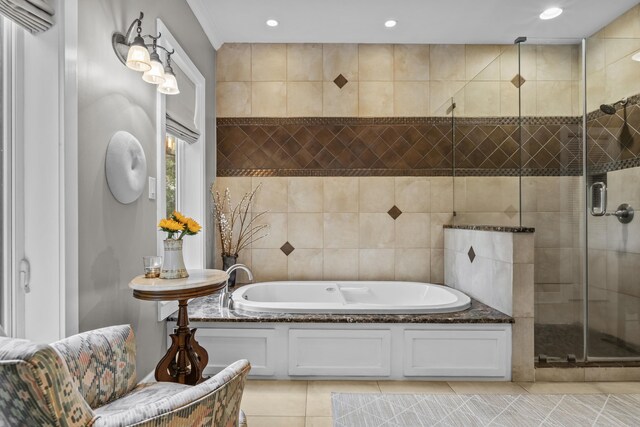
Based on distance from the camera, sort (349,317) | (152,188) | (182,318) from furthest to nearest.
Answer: (349,317) < (152,188) < (182,318)

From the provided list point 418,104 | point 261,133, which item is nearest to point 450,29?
point 418,104

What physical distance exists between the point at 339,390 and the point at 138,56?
206 centimetres

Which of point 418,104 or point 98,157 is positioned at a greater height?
point 418,104

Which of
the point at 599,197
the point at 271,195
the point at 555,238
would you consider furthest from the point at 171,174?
the point at 599,197

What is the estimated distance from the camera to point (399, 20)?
117 inches

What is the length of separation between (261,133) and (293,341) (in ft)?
6.22

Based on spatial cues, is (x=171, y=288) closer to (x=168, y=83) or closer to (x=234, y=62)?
(x=168, y=83)

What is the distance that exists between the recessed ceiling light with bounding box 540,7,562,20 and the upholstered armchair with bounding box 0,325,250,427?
3.35 metres

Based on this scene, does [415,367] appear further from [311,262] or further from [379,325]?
[311,262]

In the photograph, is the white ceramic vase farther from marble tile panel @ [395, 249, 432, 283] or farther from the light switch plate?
marble tile panel @ [395, 249, 432, 283]

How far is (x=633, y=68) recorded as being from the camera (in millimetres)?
2301

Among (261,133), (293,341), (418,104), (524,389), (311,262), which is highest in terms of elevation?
(418,104)

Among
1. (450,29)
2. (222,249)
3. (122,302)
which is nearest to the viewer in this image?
(122,302)

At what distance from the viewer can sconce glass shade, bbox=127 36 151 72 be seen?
161cm
